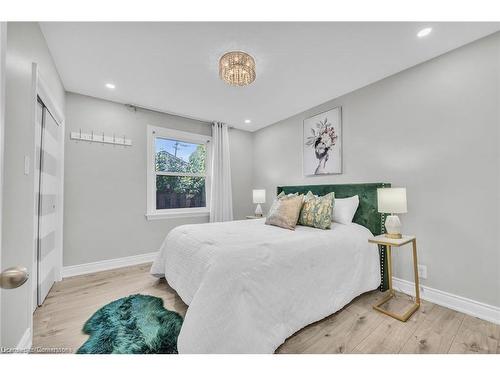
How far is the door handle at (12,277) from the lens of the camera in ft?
1.75

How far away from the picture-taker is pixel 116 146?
319 cm

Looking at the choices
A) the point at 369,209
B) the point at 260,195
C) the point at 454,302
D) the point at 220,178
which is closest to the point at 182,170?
the point at 220,178

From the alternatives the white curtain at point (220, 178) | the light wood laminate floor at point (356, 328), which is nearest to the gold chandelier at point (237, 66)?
the white curtain at point (220, 178)

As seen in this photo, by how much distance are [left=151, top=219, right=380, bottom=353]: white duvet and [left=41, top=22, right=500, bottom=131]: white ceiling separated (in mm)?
1737

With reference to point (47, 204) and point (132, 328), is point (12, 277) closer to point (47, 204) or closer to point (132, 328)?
point (132, 328)

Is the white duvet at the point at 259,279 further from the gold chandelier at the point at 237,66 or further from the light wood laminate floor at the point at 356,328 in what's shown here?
the gold chandelier at the point at 237,66

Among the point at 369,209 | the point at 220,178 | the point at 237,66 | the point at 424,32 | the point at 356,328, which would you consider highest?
the point at 424,32

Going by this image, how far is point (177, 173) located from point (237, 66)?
2.35 meters

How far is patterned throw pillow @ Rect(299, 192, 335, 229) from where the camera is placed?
93.0 inches

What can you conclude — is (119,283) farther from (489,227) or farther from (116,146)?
(489,227)

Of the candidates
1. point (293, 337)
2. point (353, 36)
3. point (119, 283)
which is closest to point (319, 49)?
point (353, 36)

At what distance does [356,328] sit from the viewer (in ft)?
5.63
